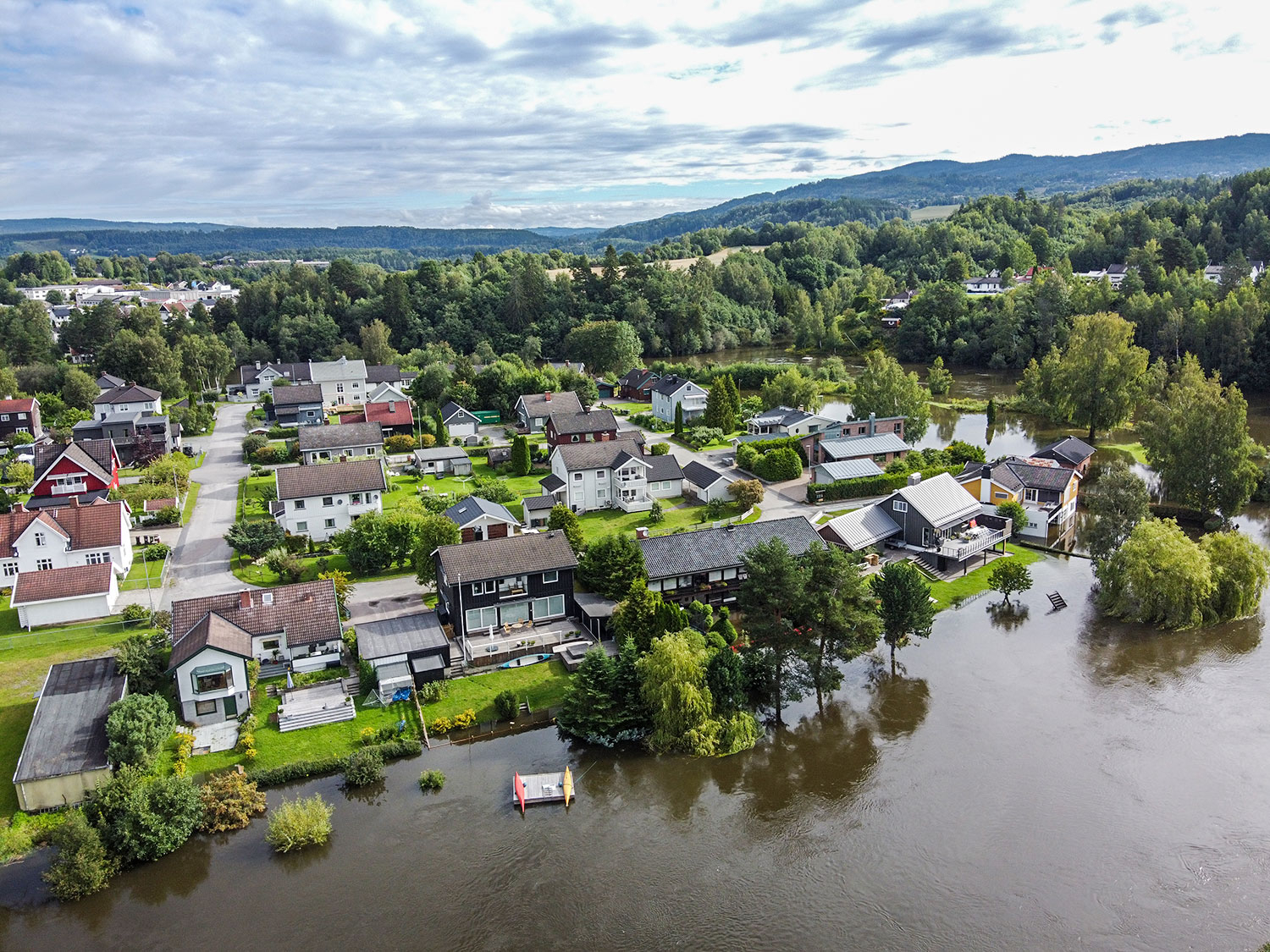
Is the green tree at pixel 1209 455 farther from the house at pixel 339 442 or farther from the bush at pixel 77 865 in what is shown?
the bush at pixel 77 865

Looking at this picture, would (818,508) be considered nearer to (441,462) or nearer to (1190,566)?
(1190,566)

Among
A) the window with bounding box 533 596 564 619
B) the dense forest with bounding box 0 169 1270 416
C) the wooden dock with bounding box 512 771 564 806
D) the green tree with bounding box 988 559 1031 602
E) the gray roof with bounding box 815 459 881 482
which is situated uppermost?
the dense forest with bounding box 0 169 1270 416

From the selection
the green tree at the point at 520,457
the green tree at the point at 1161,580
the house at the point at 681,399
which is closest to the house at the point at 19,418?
the green tree at the point at 520,457

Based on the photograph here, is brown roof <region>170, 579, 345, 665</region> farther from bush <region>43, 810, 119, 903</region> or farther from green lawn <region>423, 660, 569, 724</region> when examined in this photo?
bush <region>43, 810, 119, 903</region>

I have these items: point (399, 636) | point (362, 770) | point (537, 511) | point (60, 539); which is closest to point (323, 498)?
point (537, 511)

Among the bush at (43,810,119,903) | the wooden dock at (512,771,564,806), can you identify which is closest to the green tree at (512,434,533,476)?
the wooden dock at (512,771,564,806)

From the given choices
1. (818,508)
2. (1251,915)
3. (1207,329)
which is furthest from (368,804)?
(1207,329)

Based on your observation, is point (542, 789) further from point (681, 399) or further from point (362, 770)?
point (681, 399)
